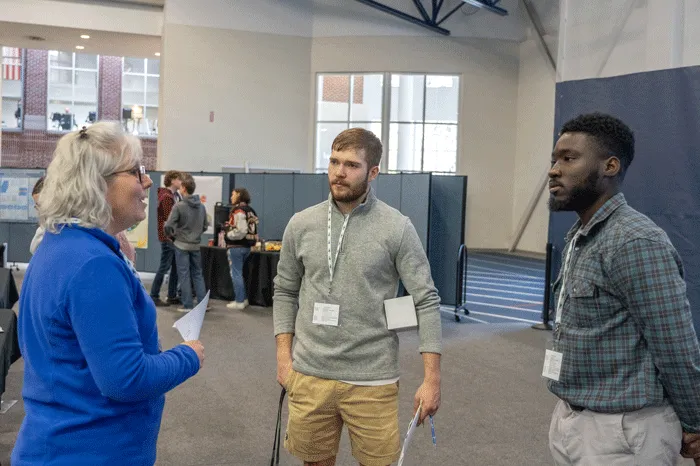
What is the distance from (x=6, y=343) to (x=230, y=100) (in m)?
13.7

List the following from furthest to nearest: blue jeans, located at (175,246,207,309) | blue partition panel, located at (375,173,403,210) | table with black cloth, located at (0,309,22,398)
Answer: blue partition panel, located at (375,173,403,210), blue jeans, located at (175,246,207,309), table with black cloth, located at (0,309,22,398)

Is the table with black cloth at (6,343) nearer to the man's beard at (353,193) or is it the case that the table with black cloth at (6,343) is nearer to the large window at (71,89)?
the man's beard at (353,193)

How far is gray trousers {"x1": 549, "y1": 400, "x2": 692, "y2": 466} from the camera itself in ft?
6.23

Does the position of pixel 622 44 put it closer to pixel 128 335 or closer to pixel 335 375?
pixel 335 375

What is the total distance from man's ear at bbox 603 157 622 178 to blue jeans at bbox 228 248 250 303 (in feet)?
25.2

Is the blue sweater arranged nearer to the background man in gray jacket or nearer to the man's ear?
the man's ear

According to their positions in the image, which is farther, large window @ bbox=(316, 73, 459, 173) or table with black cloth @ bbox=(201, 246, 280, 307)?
large window @ bbox=(316, 73, 459, 173)

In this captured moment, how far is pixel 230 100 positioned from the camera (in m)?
17.0

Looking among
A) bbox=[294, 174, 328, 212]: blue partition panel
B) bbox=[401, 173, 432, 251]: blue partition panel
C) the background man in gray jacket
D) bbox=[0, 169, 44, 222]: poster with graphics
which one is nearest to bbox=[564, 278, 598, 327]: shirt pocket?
bbox=[401, 173, 432, 251]: blue partition panel

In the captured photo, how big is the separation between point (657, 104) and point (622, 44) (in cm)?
141

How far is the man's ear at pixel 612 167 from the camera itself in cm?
205

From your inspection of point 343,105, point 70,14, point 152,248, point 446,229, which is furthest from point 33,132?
point 446,229

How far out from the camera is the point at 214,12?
16.8 metres

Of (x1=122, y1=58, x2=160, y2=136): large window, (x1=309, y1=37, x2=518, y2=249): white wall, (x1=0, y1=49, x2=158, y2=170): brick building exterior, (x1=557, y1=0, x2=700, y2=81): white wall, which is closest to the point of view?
(x1=557, y1=0, x2=700, y2=81): white wall
